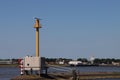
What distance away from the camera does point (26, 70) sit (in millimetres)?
80125

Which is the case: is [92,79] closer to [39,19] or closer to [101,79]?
[101,79]

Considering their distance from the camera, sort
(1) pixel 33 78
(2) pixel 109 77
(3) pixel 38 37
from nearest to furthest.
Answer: (1) pixel 33 78
(3) pixel 38 37
(2) pixel 109 77

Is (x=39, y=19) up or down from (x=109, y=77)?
up

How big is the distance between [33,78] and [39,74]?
145 inches

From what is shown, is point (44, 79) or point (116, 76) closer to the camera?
point (44, 79)

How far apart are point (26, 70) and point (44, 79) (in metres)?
5.94

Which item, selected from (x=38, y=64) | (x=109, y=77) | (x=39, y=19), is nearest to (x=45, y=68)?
(x=38, y=64)

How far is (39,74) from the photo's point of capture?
78.7 m

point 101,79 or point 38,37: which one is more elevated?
point 38,37

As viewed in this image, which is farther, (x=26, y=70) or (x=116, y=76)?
(x=116, y=76)

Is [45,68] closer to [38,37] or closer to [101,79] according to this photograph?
[38,37]

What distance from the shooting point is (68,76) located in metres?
80.8

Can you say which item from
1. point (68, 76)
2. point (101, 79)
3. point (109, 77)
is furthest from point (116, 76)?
point (68, 76)

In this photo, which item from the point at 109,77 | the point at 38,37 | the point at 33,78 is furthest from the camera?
the point at 109,77
